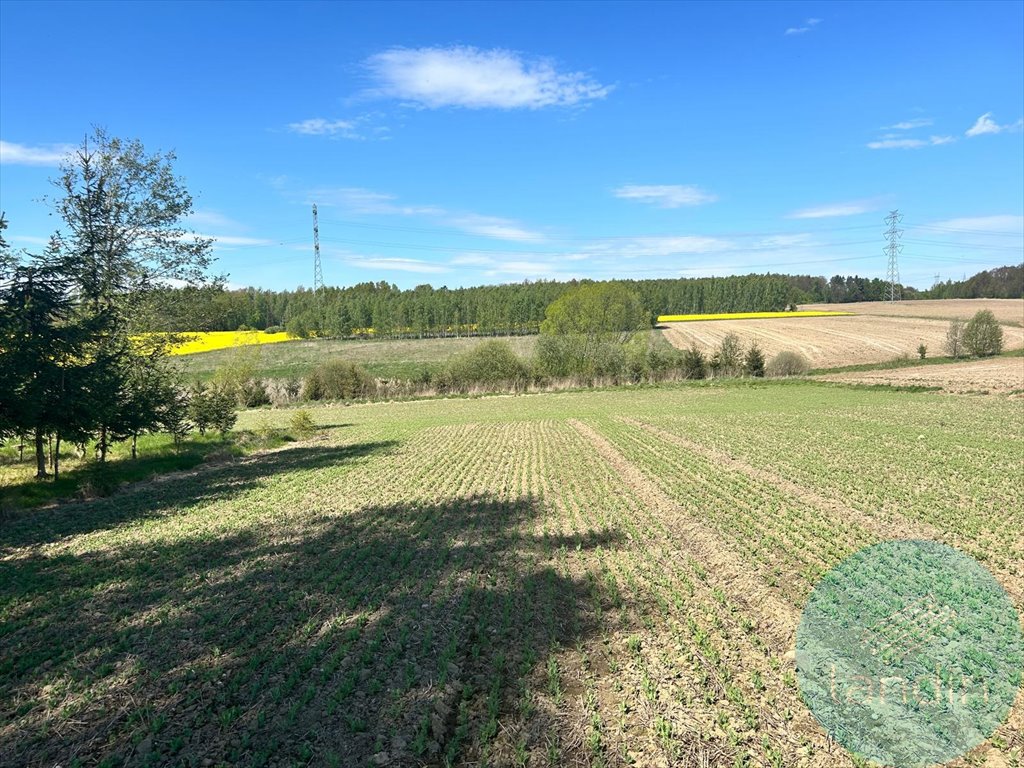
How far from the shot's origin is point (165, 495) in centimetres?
1642

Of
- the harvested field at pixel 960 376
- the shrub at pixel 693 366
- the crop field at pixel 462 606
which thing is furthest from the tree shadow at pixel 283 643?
the shrub at pixel 693 366

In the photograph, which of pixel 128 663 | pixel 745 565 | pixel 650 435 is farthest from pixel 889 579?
pixel 650 435

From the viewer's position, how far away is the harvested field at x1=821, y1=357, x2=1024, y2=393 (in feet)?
126

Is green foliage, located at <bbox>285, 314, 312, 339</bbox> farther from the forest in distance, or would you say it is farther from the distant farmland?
the distant farmland

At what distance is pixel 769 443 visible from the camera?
21453 millimetres

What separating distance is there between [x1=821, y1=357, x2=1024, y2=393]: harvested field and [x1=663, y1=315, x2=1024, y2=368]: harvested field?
11.2m

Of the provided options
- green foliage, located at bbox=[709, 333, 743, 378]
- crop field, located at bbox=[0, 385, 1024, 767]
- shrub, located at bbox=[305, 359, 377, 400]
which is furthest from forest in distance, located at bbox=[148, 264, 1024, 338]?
crop field, located at bbox=[0, 385, 1024, 767]

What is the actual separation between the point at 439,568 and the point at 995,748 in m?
7.20

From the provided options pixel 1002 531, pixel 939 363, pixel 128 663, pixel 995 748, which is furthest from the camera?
pixel 939 363

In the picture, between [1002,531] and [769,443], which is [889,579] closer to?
[1002,531]

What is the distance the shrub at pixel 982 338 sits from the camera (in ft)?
187

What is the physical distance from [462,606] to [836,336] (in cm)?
8903

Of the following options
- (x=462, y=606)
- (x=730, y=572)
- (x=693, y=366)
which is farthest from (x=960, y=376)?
(x=462, y=606)

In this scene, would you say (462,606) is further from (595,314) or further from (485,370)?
(595,314)
